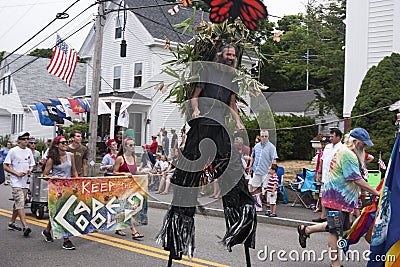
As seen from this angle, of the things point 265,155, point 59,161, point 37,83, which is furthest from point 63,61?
point 37,83

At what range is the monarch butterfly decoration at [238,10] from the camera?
4750 millimetres

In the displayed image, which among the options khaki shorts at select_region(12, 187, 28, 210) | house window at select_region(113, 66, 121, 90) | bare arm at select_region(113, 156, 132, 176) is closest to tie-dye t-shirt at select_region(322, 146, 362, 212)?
bare arm at select_region(113, 156, 132, 176)

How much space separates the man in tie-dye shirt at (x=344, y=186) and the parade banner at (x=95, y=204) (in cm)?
309

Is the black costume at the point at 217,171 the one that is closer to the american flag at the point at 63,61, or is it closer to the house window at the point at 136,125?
the house window at the point at 136,125

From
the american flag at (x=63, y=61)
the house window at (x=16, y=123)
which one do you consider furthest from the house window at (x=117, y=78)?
the house window at (x=16, y=123)

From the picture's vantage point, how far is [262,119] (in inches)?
194

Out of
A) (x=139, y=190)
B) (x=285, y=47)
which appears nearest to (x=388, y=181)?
(x=139, y=190)

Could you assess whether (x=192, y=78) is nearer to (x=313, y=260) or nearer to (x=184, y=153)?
(x=184, y=153)

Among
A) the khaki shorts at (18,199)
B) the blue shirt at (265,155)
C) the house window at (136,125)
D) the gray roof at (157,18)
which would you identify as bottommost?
the khaki shorts at (18,199)

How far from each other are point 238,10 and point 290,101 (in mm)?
40704

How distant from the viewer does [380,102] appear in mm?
13445

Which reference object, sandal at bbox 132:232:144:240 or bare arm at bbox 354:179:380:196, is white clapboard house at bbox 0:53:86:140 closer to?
sandal at bbox 132:232:144:240

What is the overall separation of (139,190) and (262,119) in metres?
4.76

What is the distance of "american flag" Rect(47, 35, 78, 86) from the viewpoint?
68.2 feet
